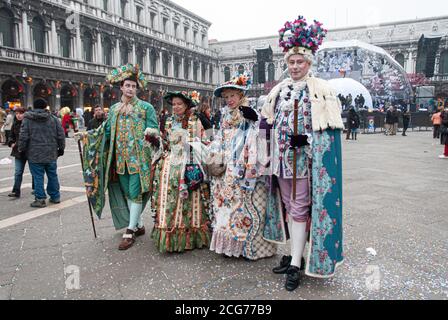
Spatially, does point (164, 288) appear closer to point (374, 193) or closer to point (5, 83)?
point (374, 193)

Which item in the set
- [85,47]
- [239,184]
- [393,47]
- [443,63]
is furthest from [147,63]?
[443,63]

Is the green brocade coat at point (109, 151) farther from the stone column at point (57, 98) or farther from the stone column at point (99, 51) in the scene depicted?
the stone column at point (99, 51)

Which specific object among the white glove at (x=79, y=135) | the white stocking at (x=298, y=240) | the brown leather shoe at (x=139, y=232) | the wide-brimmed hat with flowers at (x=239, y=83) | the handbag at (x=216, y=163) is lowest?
the brown leather shoe at (x=139, y=232)

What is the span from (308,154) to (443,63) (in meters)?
49.9

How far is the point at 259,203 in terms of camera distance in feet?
9.64

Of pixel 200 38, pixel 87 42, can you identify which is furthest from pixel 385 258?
pixel 200 38

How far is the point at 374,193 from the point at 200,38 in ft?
148

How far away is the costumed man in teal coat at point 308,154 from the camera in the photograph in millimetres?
2438

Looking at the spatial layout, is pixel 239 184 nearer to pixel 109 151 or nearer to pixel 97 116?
pixel 109 151

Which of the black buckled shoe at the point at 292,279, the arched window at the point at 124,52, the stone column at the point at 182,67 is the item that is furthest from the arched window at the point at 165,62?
the black buckled shoe at the point at 292,279

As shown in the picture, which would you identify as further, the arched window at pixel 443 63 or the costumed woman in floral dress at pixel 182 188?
the arched window at pixel 443 63

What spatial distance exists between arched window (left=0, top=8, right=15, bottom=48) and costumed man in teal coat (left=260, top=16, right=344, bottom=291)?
78.6 feet

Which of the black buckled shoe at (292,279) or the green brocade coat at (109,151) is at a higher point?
the green brocade coat at (109,151)

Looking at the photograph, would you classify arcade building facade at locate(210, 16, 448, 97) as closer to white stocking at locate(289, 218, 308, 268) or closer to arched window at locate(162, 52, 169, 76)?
arched window at locate(162, 52, 169, 76)
